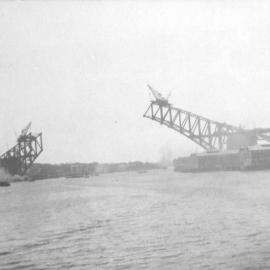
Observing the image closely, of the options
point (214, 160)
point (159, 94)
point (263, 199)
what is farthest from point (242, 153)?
point (263, 199)

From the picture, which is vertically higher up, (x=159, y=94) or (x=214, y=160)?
(x=159, y=94)

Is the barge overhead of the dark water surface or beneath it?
overhead

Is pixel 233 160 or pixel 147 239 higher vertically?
pixel 233 160

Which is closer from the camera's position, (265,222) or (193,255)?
(193,255)

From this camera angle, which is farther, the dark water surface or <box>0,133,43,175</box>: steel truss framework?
<box>0,133,43,175</box>: steel truss framework

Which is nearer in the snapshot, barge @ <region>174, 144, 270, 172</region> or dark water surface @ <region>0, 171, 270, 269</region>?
dark water surface @ <region>0, 171, 270, 269</region>

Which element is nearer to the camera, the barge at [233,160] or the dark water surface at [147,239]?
the dark water surface at [147,239]

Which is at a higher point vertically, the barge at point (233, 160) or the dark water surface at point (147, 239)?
the barge at point (233, 160)

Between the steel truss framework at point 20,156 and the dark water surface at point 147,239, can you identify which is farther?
the steel truss framework at point 20,156

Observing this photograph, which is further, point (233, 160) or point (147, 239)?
point (233, 160)

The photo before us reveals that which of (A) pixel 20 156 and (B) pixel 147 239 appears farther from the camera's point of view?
(A) pixel 20 156

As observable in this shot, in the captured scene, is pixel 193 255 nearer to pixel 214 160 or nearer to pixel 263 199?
pixel 263 199
